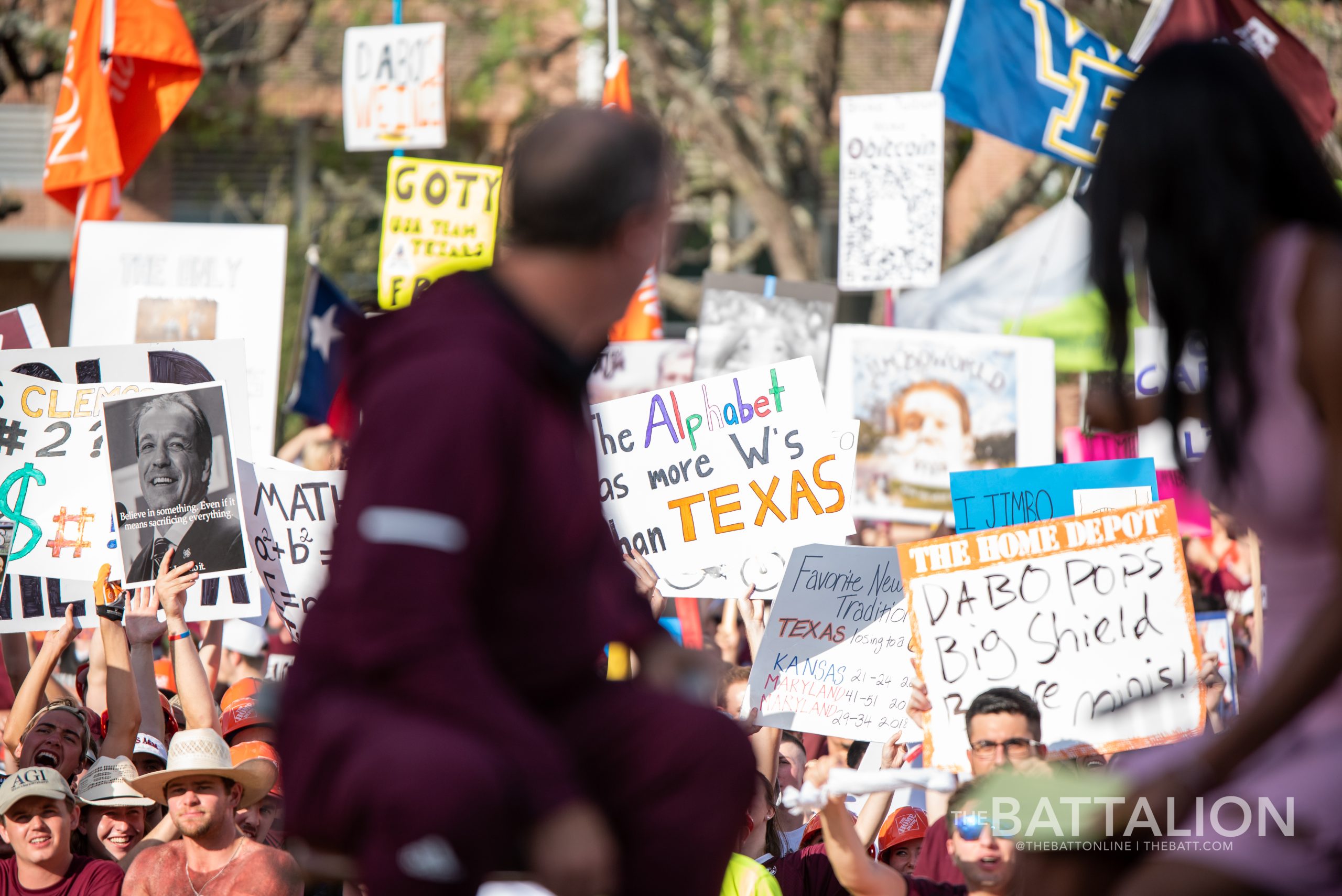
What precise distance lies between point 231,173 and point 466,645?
20536 mm

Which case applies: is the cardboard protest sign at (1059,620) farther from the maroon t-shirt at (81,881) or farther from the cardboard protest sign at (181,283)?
the cardboard protest sign at (181,283)

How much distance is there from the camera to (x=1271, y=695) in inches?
73.2

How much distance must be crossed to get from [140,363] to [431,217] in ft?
12.2

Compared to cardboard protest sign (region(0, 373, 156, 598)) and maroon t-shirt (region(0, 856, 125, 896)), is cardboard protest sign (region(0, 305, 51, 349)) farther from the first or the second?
maroon t-shirt (region(0, 856, 125, 896))

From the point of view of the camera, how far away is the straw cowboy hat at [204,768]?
4.67m

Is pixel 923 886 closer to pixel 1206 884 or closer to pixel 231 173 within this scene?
pixel 1206 884

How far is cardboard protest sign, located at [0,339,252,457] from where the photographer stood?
5855 mm

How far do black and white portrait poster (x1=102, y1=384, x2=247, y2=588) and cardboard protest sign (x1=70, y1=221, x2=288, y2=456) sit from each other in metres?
1.99

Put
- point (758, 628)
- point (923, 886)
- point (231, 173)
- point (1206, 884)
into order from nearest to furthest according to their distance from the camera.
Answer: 1. point (1206, 884)
2. point (923, 886)
3. point (758, 628)
4. point (231, 173)

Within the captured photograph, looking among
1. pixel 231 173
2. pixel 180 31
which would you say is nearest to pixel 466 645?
pixel 180 31

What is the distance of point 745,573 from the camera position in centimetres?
543

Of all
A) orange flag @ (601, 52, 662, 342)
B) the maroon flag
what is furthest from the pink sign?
orange flag @ (601, 52, 662, 342)

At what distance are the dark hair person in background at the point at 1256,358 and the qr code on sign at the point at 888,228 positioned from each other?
743 cm

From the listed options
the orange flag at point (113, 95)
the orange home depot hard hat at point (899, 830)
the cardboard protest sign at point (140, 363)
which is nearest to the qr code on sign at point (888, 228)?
the orange flag at point (113, 95)
